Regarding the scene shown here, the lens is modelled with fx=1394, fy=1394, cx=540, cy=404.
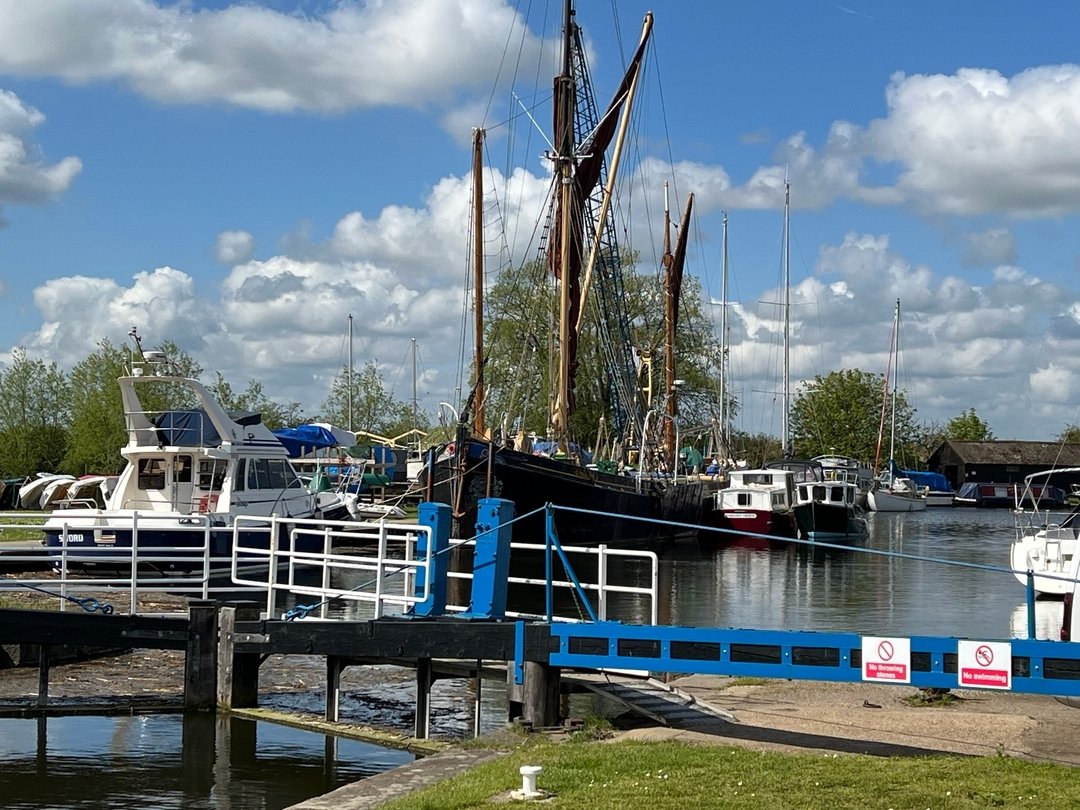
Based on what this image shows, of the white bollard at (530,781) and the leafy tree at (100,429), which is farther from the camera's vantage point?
the leafy tree at (100,429)

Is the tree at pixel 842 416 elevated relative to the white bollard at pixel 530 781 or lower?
elevated

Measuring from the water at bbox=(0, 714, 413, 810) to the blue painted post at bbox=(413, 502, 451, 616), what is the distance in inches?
66.6

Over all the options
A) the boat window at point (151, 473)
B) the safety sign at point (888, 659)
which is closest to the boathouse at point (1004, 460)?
the boat window at point (151, 473)

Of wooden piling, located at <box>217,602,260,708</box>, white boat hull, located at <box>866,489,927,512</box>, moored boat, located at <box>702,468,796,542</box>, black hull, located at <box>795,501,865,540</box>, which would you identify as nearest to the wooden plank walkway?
wooden piling, located at <box>217,602,260,708</box>

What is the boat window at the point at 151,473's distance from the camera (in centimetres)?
3234

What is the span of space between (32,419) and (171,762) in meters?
78.2

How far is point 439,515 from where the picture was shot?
643 inches

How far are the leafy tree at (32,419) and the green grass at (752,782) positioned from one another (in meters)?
78.4

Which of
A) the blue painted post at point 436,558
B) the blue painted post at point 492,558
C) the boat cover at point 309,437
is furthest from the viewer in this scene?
the boat cover at point 309,437

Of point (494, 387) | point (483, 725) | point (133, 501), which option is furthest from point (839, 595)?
point (494, 387)

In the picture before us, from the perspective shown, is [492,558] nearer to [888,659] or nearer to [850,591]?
[888,659]

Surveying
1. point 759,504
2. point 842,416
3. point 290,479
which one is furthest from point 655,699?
point 842,416

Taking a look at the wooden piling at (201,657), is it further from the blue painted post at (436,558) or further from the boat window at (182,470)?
the boat window at (182,470)

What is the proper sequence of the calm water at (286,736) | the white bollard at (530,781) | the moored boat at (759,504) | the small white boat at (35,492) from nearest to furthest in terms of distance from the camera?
the white bollard at (530,781)
the calm water at (286,736)
the small white boat at (35,492)
the moored boat at (759,504)
